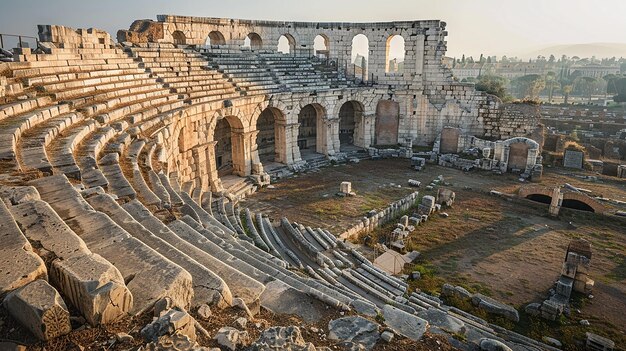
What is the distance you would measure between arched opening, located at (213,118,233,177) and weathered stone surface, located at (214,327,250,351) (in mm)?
16919

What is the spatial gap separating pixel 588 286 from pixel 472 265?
9.98 feet

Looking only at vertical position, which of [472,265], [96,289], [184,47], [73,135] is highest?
[184,47]

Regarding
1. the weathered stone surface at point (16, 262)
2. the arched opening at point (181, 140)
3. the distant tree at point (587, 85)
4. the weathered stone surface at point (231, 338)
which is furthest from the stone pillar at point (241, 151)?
the distant tree at point (587, 85)

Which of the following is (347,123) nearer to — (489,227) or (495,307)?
(489,227)

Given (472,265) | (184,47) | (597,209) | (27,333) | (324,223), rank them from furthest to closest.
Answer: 1. (184,47)
2. (597,209)
3. (324,223)
4. (472,265)
5. (27,333)

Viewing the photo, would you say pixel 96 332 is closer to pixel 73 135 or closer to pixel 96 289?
pixel 96 289

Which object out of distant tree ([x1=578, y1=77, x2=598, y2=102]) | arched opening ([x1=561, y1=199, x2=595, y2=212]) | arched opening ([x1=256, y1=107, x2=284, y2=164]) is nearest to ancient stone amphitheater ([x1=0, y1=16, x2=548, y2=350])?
arched opening ([x1=256, y1=107, x2=284, y2=164])

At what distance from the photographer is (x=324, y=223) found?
50.0 feet

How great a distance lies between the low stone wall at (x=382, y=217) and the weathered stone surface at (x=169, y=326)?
1081 cm

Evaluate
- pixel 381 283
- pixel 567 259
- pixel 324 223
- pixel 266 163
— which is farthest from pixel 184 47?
pixel 567 259

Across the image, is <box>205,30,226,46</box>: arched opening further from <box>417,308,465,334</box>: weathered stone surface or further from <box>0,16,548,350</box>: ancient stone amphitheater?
<box>417,308,465,334</box>: weathered stone surface

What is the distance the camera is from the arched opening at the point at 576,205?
55.2ft

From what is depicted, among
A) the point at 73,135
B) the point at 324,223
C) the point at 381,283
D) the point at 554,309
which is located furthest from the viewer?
the point at 324,223

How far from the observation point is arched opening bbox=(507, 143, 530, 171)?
21453mm
